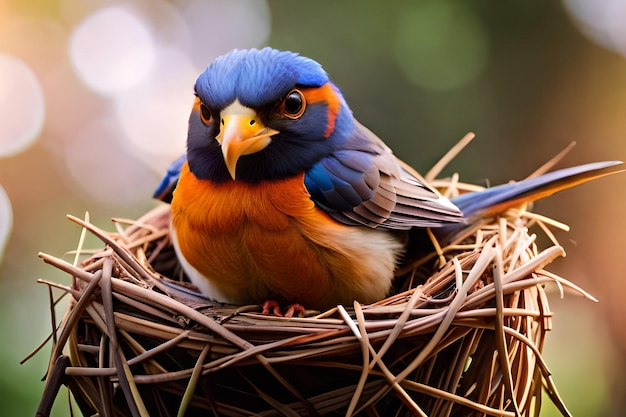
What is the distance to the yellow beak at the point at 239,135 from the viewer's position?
1.09m

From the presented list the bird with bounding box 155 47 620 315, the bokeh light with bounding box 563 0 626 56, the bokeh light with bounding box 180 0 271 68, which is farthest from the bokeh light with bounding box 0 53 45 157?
the bokeh light with bounding box 563 0 626 56

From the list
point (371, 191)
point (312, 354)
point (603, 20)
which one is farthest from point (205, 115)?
point (603, 20)

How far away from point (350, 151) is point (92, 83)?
1.27 m

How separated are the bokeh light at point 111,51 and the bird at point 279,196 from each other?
102cm

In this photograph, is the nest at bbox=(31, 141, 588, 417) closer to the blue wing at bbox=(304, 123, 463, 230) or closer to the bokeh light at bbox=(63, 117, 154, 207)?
the blue wing at bbox=(304, 123, 463, 230)

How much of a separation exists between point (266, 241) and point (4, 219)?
116cm

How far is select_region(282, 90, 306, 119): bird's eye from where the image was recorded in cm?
119

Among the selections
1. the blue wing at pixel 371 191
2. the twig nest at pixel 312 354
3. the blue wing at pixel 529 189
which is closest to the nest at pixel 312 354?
the twig nest at pixel 312 354

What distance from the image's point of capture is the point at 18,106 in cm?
209

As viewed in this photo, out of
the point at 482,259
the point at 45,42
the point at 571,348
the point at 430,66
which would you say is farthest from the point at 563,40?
the point at 45,42

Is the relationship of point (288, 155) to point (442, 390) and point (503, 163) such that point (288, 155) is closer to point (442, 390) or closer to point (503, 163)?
point (442, 390)

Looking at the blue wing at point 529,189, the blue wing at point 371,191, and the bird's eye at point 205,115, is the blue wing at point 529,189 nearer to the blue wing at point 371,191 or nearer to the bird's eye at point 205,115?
the blue wing at point 371,191

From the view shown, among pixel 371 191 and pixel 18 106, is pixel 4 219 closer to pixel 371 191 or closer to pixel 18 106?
pixel 18 106

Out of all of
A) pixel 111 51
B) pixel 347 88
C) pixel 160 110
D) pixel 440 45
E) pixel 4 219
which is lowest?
pixel 4 219
